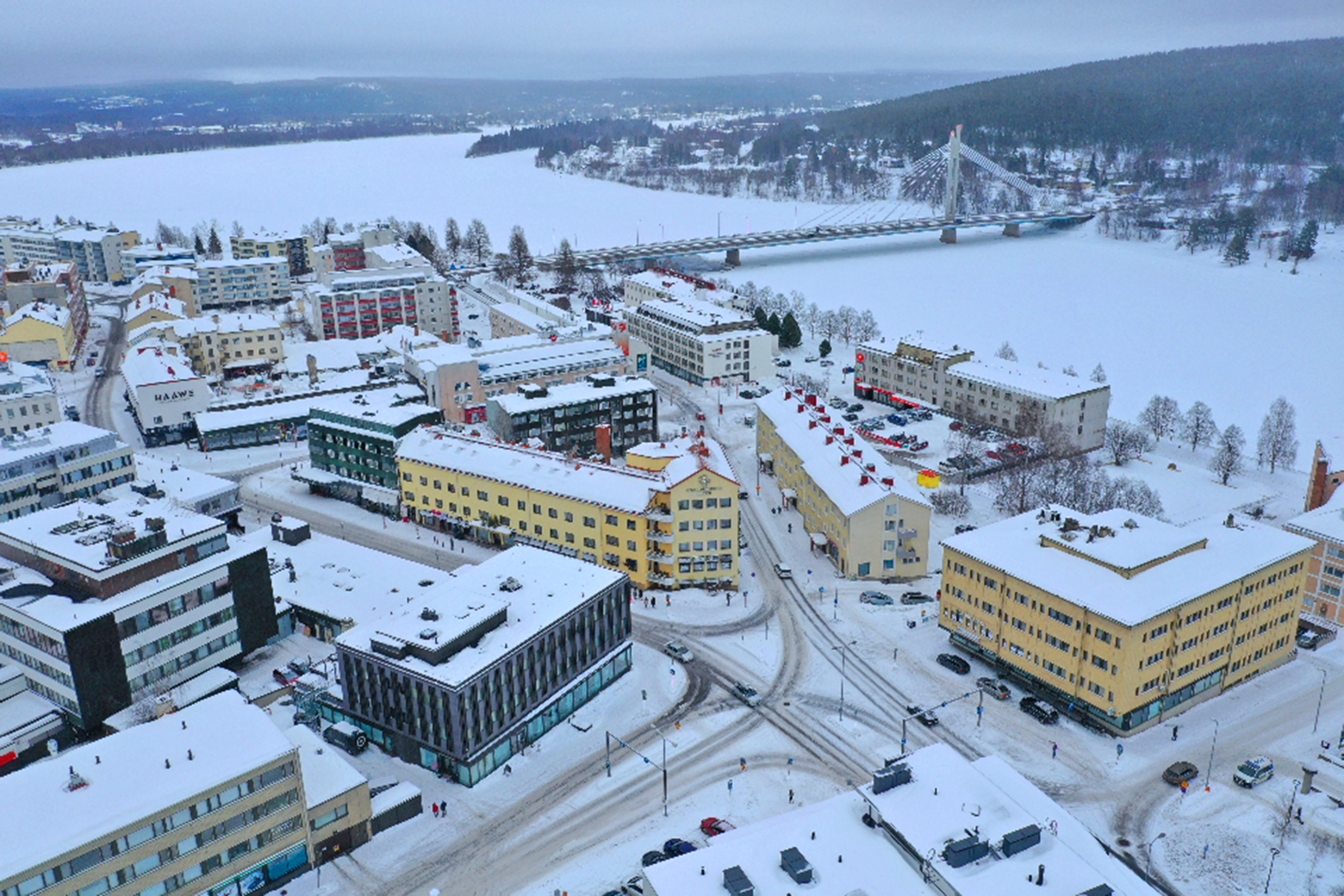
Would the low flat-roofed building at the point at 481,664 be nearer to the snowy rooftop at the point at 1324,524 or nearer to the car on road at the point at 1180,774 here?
the car on road at the point at 1180,774

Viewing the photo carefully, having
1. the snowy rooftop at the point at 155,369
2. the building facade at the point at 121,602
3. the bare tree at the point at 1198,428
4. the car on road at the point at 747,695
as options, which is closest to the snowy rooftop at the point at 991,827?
the car on road at the point at 747,695

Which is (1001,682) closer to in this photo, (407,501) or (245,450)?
(407,501)

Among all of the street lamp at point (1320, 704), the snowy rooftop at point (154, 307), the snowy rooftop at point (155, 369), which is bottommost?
the street lamp at point (1320, 704)

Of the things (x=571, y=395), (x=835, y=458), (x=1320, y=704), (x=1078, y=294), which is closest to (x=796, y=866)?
(x=1320, y=704)

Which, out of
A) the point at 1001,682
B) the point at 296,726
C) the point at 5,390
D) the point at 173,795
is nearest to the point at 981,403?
the point at 1001,682

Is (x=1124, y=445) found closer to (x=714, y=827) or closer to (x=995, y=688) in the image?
(x=995, y=688)

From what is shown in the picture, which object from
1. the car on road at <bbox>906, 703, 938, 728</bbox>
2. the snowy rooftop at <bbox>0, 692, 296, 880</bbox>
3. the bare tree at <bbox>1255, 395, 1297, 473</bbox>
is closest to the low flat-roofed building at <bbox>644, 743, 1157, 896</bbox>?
the car on road at <bbox>906, 703, 938, 728</bbox>
